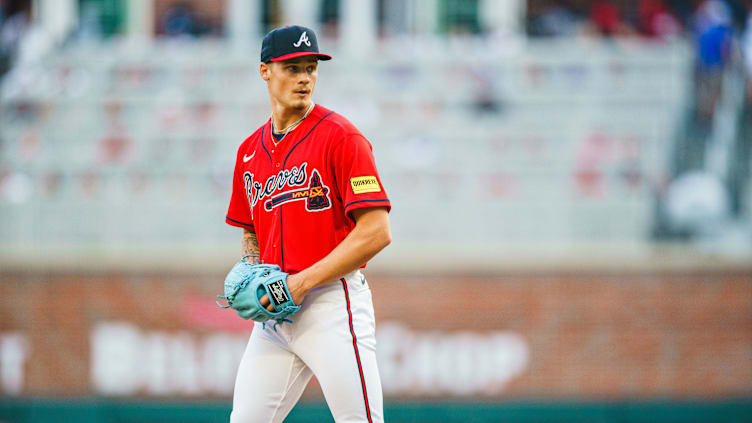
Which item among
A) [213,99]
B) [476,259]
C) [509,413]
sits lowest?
[509,413]

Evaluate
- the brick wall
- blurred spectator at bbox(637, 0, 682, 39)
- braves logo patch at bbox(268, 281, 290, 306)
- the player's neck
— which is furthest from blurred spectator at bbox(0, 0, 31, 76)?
braves logo patch at bbox(268, 281, 290, 306)

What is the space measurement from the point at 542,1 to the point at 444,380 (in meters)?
5.69

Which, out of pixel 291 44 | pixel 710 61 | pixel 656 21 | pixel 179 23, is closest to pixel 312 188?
pixel 291 44

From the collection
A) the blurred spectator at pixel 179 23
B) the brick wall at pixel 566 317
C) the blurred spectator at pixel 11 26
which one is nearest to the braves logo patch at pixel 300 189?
the brick wall at pixel 566 317

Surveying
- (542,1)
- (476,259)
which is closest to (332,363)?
(476,259)

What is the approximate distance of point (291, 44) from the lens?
3.32 m

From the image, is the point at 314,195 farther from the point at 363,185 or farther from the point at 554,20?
the point at 554,20

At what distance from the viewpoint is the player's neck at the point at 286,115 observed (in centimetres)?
348

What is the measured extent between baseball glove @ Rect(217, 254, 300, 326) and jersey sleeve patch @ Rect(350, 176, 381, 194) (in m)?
0.41

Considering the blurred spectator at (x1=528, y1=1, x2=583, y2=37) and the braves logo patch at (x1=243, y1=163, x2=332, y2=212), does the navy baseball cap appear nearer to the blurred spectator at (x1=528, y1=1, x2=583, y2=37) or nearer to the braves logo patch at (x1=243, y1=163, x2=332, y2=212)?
the braves logo patch at (x1=243, y1=163, x2=332, y2=212)

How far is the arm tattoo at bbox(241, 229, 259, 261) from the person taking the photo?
3846 mm

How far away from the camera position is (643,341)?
9.70 meters

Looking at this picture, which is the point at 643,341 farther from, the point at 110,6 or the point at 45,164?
the point at 110,6

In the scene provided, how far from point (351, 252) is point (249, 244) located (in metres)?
0.78
